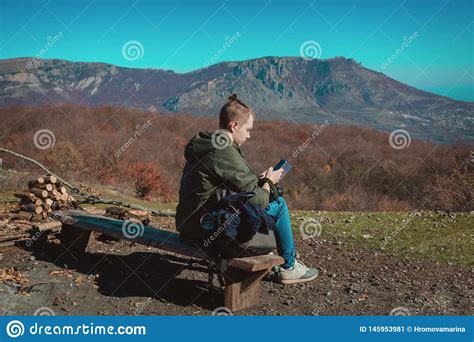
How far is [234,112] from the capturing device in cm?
432

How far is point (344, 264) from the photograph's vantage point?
611 centimetres

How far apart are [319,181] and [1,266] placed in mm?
26164

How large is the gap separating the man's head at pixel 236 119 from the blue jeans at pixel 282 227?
0.68m

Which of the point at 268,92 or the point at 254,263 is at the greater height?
the point at 268,92

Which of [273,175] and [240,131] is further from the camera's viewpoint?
[273,175]

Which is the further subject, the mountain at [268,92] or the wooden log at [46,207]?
the mountain at [268,92]

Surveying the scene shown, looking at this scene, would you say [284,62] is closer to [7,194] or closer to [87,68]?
[87,68]

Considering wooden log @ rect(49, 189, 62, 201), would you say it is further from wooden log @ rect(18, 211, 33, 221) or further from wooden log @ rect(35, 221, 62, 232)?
wooden log @ rect(35, 221, 62, 232)

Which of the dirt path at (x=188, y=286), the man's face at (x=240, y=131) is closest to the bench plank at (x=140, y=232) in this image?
the dirt path at (x=188, y=286)

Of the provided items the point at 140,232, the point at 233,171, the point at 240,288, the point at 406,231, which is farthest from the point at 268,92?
the point at 233,171

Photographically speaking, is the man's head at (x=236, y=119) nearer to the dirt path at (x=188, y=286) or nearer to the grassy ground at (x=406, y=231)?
the dirt path at (x=188, y=286)

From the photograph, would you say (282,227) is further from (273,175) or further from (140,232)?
(140,232)

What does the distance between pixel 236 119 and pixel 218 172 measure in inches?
18.8

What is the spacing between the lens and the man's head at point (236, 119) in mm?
4320
